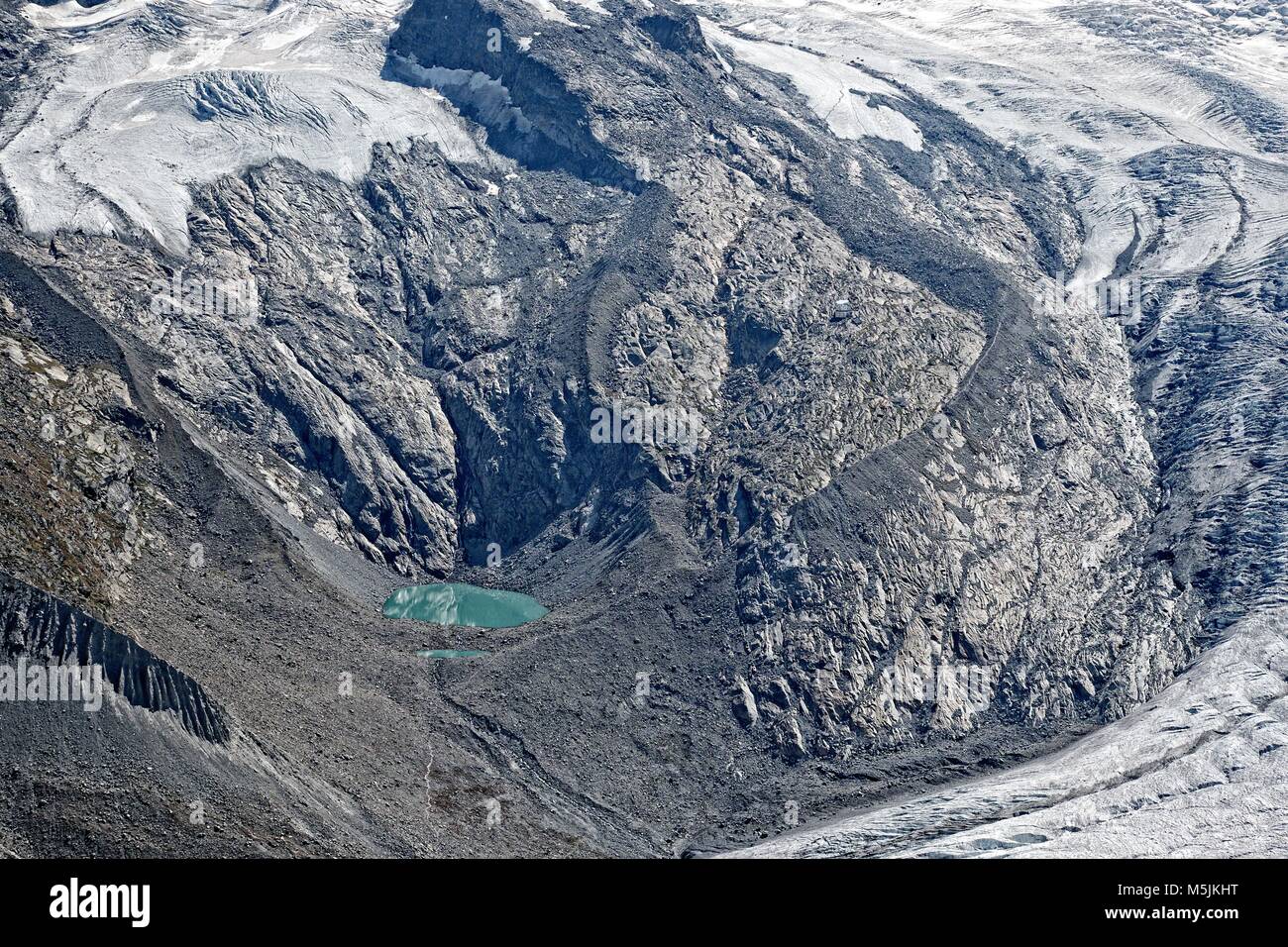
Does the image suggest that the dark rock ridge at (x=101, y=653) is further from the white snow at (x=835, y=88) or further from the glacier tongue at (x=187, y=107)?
the white snow at (x=835, y=88)

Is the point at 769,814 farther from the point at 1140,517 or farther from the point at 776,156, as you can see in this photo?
the point at 776,156

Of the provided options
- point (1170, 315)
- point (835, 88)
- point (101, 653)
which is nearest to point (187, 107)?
point (101, 653)

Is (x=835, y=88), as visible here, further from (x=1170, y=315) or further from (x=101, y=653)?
(x=101, y=653)

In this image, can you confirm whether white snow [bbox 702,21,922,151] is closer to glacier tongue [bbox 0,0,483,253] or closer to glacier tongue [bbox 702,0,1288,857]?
glacier tongue [bbox 702,0,1288,857]

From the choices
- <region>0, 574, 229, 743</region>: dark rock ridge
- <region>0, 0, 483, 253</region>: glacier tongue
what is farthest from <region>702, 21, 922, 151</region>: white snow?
<region>0, 574, 229, 743</region>: dark rock ridge

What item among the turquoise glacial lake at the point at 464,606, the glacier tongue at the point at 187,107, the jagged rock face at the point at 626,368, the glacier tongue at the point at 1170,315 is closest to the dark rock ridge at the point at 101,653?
the jagged rock face at the point at 626,368
